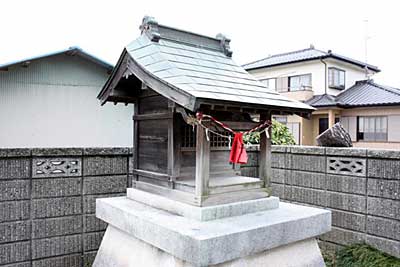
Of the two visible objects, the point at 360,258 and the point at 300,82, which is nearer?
the point at 360,258

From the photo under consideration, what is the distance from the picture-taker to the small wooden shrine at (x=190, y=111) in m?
3.56

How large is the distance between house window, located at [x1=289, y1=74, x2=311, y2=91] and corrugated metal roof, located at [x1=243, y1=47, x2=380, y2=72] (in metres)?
0.97

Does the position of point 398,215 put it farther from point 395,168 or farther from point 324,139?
point 324,139

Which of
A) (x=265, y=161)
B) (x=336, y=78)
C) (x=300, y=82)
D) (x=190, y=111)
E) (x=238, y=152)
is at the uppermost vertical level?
(x=336, y=78)

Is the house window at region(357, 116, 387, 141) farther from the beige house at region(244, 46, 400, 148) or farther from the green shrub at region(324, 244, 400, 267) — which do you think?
the green shrub at region(324, 244, 400, 267)

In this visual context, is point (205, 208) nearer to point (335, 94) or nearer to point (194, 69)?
point (194, 69)

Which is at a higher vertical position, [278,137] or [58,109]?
[58,109]

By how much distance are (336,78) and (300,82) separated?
1958 mm

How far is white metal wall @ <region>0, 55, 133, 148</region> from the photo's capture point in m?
7.51

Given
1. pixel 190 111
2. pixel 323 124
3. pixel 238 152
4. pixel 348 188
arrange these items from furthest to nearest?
pixel 323 124 → pixel 348 188 → pixel 238 152 → pixel 190 111

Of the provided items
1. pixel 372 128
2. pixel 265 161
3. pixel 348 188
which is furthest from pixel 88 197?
pixel 372 128

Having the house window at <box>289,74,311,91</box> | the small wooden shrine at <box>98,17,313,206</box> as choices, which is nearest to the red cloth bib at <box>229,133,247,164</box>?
the small wooden shrine at <box>98,17,313,206</box>

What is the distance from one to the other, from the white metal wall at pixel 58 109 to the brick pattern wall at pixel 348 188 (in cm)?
450

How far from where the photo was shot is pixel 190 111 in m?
3.53
